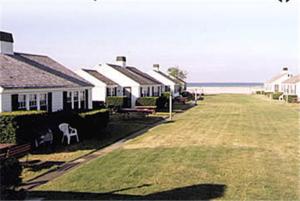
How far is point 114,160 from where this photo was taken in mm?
16188

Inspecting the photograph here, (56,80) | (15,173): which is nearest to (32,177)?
(15,173)

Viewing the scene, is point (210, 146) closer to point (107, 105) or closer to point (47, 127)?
point (47, 127)

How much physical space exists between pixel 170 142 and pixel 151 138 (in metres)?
1.88

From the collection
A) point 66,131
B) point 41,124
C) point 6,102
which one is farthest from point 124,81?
point 6,102

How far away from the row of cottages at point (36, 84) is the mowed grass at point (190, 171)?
4993 millimetres

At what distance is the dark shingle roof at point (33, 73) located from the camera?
20.5 m

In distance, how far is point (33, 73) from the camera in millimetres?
23016

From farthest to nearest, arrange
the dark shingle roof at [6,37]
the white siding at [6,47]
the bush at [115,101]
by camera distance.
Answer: the bush at [115,101], the dark shingle roof at [6,37], the white siding at [6,47]

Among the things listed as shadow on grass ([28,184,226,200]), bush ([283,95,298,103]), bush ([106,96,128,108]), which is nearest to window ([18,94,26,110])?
shadow on grass ([28,184,226,200])

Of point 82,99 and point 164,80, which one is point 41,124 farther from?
point 164,80

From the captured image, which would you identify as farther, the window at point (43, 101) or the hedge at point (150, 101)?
the hedge at point (150, 101)

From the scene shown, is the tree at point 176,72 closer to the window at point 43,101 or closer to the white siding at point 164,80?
the white siding at point 164,80

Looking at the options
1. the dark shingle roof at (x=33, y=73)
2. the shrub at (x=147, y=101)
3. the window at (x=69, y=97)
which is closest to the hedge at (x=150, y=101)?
the shrub at (x=147, y=101)

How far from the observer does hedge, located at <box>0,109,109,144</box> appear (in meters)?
16.9
